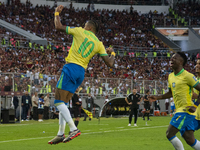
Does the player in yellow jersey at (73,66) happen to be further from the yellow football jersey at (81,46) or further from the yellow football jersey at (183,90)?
the yellow football jersey at (183,90)

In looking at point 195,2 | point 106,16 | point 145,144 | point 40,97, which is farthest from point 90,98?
point 195,2

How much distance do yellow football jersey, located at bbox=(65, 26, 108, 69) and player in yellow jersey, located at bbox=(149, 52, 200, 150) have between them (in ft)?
5.74

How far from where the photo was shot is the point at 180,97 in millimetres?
7828

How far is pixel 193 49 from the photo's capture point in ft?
184

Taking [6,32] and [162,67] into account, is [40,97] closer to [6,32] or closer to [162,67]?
[6,32]

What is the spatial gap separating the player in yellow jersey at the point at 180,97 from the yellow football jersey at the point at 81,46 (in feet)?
5.74

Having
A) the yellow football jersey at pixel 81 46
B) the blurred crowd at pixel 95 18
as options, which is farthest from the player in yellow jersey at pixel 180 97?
the blurred crowd at pixel 95 18

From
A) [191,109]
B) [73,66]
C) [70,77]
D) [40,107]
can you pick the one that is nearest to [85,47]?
[73,66]

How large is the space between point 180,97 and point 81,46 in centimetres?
234

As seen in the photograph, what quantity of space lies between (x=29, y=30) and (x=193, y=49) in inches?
1005

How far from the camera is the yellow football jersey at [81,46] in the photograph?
766 centimetres

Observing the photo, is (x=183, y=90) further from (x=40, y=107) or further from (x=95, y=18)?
(x=95, y=18)

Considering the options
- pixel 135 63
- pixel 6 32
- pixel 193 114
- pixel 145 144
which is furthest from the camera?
pixel 135 63

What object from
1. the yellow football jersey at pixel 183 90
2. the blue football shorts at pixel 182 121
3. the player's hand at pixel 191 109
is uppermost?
the yellow football jersey at pixel 183 90
